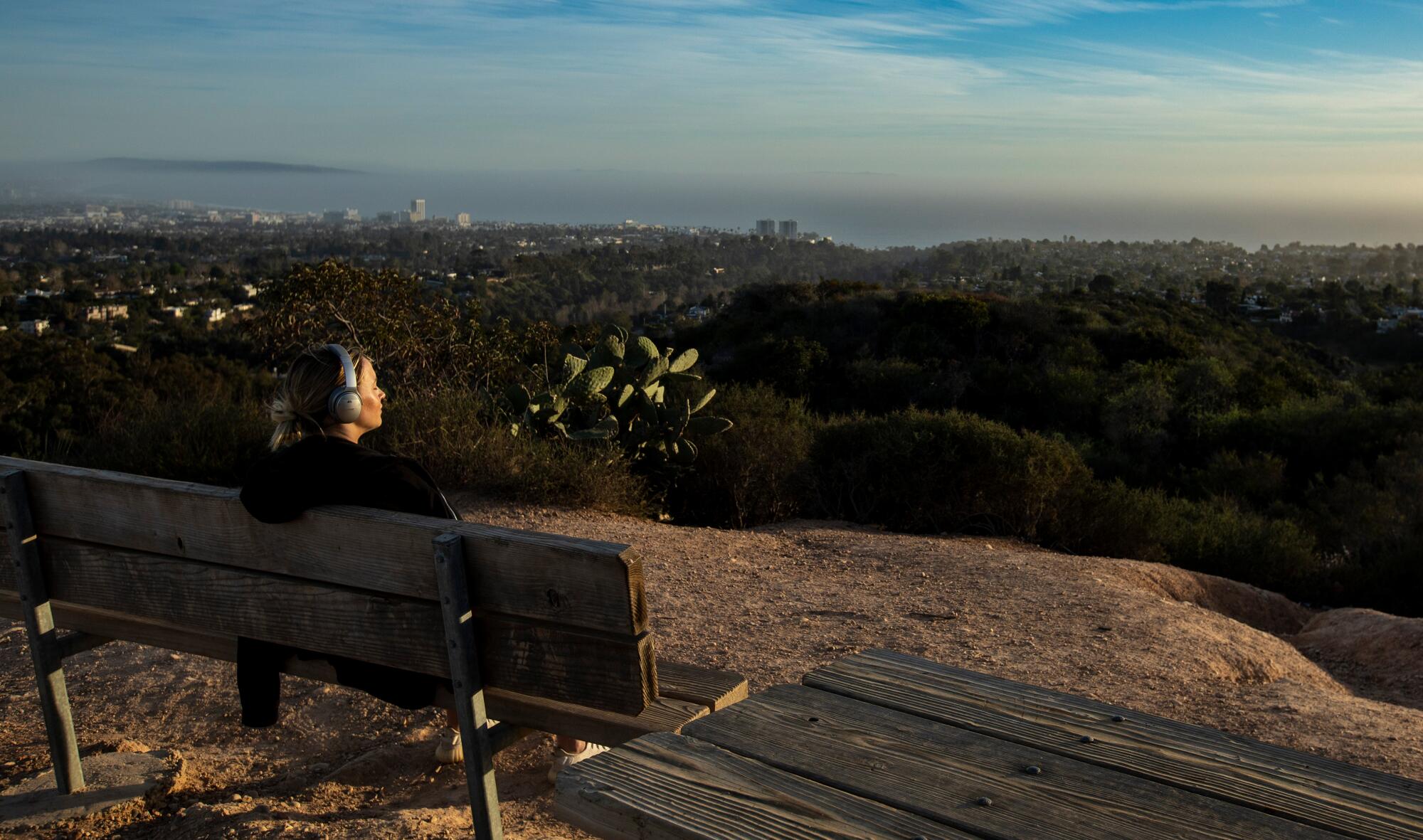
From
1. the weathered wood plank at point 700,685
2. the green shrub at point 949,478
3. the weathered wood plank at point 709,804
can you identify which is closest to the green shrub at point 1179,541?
the green shrub at point 949,478

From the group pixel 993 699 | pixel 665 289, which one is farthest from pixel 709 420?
pixel 665 289

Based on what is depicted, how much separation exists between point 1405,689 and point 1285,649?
0.58 m

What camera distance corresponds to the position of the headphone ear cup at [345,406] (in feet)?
9.63

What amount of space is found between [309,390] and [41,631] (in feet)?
3.35

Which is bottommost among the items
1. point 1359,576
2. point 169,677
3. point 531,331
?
point 1359,576

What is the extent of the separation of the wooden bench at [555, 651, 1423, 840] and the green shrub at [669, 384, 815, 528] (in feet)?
23.1

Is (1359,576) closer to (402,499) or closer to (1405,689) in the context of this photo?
(1405,689)

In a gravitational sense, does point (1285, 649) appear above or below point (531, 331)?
below

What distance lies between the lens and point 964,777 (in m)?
1.67

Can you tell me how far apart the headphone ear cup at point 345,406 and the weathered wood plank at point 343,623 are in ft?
1.60

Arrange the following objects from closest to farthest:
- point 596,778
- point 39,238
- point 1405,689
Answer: point 596,778 < point 1405,689 < point 39,238

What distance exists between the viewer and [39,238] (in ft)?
251

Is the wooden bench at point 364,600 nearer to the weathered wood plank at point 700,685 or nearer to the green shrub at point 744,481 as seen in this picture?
the weathered wood plank at point 700,685

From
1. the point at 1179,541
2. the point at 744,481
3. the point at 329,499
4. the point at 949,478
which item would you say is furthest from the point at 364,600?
the point at 1179,541
